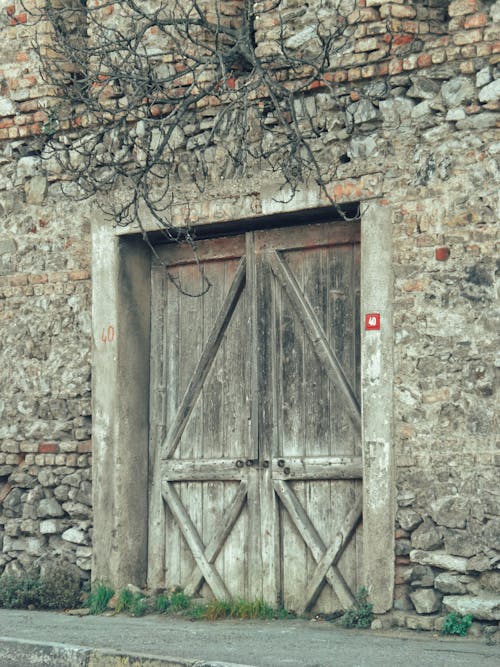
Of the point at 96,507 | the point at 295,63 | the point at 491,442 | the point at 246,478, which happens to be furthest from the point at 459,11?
the point at 96,507

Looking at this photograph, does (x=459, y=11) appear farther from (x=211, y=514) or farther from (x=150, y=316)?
(x=211, y=514)

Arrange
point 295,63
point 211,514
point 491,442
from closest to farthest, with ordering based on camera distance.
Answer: point 491,442, point 295,63, point 211,514

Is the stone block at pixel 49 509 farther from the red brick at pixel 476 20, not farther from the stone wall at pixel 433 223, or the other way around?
the red brick at pixel 476 20

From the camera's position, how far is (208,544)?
833 cm

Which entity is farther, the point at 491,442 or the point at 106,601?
the point at 106,601

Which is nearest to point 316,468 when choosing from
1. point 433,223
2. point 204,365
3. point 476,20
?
point 204,365

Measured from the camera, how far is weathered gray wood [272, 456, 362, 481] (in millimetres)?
7727

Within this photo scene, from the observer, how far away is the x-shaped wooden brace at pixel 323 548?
25.2 ft

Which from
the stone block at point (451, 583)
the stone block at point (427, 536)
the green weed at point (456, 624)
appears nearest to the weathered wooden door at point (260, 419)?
the stone block at point (427, 536)

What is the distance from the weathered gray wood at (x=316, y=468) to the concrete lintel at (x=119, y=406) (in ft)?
3.51

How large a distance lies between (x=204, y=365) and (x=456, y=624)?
8.14 ft

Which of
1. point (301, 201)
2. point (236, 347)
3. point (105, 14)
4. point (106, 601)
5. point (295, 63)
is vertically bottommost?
point (106, 601)

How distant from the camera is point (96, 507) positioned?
27.9ft

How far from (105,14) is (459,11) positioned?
104 inches
